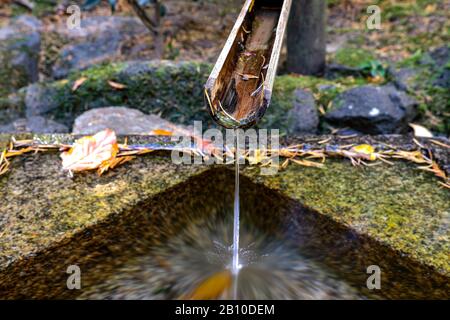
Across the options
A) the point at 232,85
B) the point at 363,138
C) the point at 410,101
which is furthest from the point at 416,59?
the point at 232,85

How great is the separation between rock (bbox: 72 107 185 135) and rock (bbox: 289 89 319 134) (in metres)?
Result: 0.71

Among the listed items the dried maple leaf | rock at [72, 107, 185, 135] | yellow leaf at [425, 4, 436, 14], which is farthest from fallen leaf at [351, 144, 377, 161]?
yellow leaf at [425, 4, 436, 14]

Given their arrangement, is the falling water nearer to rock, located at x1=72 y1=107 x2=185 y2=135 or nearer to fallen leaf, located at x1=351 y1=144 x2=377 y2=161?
fallen leaf, located at x1=351 y1=144 x2=377 y2=161

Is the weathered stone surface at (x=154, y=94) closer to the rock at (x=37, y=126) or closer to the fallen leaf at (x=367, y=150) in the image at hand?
the rock at (x=37, y=126)

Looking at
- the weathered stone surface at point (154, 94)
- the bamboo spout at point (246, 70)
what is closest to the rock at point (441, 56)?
the weathered stone surface at point (154, 94)

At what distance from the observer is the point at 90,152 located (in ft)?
5.73

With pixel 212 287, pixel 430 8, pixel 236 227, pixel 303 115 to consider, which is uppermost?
pixel 430 8

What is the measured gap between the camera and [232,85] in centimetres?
159

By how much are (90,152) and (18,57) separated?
2.37 m

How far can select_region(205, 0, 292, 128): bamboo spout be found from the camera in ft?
4.34

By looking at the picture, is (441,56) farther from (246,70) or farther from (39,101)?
(39,101)

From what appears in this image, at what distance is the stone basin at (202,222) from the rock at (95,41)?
2524mm

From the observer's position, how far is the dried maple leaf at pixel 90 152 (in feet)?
5.54

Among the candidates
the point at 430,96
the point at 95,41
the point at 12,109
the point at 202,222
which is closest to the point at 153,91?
the point at 12,109
